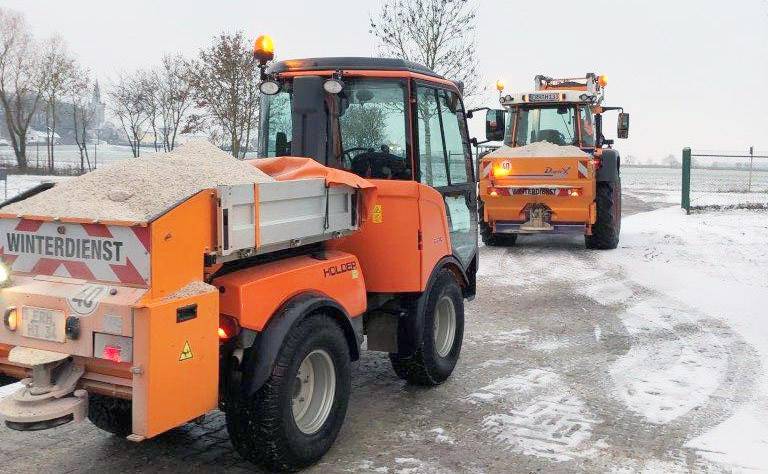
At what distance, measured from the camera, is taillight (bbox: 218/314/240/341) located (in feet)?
11.9

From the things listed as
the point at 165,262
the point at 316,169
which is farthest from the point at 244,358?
the point at 316,169

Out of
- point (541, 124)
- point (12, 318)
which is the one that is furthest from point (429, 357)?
point (541, 124)

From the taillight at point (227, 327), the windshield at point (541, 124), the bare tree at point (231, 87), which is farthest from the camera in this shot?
the bare tree at point (231, 87)

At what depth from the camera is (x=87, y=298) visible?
10.7ft

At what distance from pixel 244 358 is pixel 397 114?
222cm

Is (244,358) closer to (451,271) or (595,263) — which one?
(451,271)

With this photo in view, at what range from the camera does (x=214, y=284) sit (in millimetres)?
3631

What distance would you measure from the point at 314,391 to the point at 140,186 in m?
1.54

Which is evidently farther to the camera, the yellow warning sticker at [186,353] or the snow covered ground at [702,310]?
the snow covered ground at [702,310]

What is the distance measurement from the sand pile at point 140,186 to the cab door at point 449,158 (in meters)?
1.58

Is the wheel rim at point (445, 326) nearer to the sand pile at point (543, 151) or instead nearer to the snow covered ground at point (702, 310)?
the snow covered ground at point (702, 310)

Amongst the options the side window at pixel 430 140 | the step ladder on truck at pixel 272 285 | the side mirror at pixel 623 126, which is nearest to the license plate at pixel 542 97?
the side mirror at pixel 623 126

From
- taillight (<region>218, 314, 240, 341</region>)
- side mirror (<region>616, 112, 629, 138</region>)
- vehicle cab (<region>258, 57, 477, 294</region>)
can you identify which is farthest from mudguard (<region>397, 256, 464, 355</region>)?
side mirror (<region>616, 112, 629, 138</region>)

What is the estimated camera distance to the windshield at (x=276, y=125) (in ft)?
17.7
